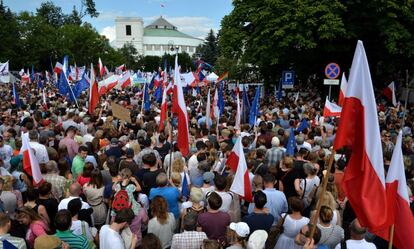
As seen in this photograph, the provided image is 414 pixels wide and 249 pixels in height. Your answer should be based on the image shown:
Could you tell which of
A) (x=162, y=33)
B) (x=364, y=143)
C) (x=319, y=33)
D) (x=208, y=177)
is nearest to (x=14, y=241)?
(x=208, y=177)

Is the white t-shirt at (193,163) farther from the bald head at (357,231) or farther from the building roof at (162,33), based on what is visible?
the building roof at (162,33)

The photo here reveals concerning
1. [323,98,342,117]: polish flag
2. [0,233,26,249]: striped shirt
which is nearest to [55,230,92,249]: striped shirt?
[0,233,26,249]: striped shirt

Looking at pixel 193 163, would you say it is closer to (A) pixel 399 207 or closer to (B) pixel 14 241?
(B) pixel 14 241

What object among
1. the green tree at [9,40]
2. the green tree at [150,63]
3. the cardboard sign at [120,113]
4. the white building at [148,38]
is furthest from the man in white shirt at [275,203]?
the white building at [148,38]

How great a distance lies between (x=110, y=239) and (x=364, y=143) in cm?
273

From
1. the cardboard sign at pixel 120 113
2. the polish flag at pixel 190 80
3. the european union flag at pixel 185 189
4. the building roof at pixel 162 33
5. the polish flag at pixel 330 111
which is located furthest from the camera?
the building roof at pixel 162 33

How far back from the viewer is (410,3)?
931 inches

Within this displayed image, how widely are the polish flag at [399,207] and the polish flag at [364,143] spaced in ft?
0.83

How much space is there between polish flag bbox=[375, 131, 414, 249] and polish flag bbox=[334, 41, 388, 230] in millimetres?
252

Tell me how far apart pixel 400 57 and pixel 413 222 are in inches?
994

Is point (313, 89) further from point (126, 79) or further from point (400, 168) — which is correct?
point (400, 168)

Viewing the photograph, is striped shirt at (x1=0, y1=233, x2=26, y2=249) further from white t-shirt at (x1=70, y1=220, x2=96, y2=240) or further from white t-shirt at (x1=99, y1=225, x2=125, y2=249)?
white t-shirt at (x1=99, y1=225, x2=125, y2=249)

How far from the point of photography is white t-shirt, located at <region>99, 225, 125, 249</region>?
4.68m

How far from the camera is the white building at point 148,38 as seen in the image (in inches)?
6348
